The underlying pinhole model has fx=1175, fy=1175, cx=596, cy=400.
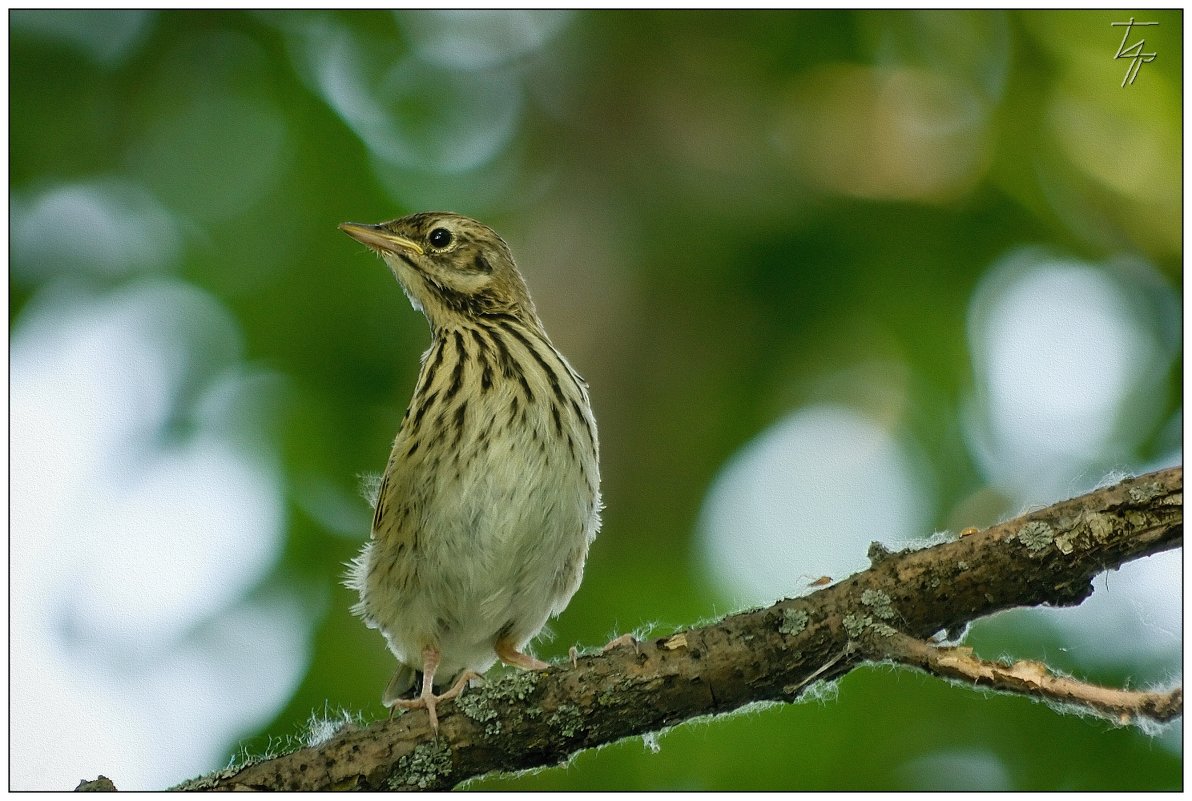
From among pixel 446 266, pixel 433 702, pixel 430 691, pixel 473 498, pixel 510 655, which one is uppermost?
pixel 446 266

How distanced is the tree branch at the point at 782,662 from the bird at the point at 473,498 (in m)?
0.37

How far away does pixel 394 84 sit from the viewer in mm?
5730

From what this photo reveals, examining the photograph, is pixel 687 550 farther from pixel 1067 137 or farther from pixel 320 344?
pixel 1067 137

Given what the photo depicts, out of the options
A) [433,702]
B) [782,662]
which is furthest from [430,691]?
[782,662]

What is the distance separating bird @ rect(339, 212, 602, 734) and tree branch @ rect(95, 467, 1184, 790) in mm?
368

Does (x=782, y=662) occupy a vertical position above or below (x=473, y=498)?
below

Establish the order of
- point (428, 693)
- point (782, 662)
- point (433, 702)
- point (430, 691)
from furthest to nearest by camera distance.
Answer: point (430, 691), point (428, 693), point (433, 702), point (782, 662)

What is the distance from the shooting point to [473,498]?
13.0ft

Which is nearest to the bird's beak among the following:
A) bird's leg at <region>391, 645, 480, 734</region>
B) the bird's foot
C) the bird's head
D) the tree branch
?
the bird's head

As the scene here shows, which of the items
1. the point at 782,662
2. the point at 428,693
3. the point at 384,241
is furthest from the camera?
the point at 384,241

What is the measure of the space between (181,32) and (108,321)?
1.46 metres

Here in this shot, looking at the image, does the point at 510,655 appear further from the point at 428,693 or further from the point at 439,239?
the point at 439,239

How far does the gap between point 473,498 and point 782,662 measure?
1.27m

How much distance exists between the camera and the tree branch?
298 centimetres
